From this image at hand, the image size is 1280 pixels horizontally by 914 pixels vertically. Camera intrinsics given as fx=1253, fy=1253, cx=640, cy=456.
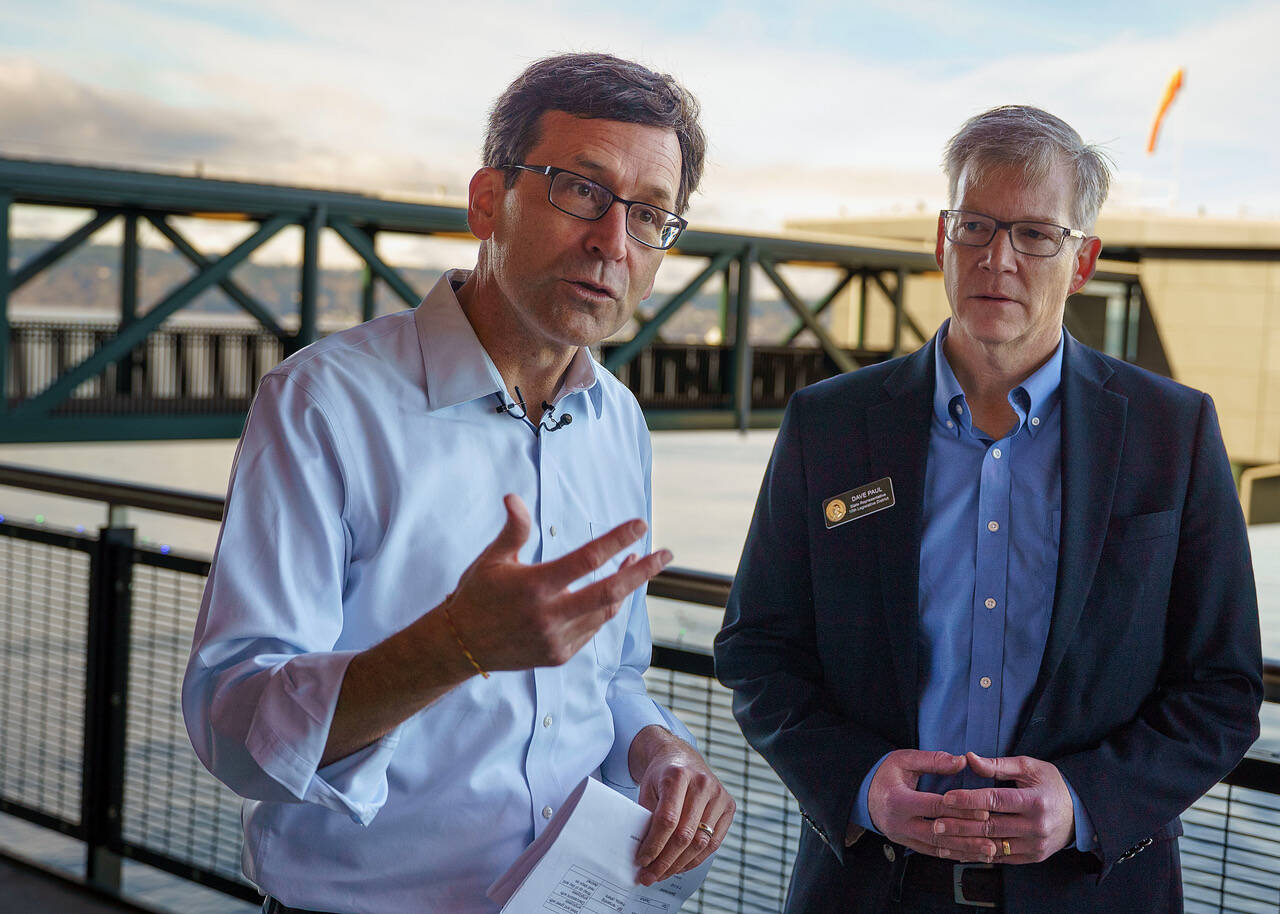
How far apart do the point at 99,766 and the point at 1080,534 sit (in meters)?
2.98

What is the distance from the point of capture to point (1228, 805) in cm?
213

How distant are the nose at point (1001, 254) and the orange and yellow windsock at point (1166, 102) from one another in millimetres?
51456

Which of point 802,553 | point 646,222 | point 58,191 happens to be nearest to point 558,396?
point 646,222

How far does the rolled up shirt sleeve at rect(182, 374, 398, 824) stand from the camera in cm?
131

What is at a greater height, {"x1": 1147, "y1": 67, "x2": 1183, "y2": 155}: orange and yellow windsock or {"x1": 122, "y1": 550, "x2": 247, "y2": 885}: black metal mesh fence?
{"x1": 1147, "y1": 67, "x2": 1183, "y2": 155}: orange and yellow windsock

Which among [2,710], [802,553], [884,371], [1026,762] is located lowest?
[2,710]

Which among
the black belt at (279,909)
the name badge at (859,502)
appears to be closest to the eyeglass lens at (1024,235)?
the name badge at (859,502)

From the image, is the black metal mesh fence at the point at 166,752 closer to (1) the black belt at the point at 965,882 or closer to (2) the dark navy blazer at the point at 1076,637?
(2) the dark navy blazer at the point at 1076,637

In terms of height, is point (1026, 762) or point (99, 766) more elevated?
point (1026, 762)

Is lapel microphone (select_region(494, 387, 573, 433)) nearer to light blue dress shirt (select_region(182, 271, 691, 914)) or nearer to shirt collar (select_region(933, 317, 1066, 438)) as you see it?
light blue dress shirt (select_region(182, 271, 691, 914))

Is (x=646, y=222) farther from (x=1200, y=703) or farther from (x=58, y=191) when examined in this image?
(x=58, y=191)

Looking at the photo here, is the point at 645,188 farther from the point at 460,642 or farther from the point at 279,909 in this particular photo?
the point at 279,909

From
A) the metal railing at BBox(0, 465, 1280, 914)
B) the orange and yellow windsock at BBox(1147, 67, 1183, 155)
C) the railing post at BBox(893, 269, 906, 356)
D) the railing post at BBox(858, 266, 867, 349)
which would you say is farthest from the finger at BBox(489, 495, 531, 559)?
the orange and yellow windsock at BBox(1147, 67, 1183, 155)

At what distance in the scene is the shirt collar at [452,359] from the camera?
1.61 metres
